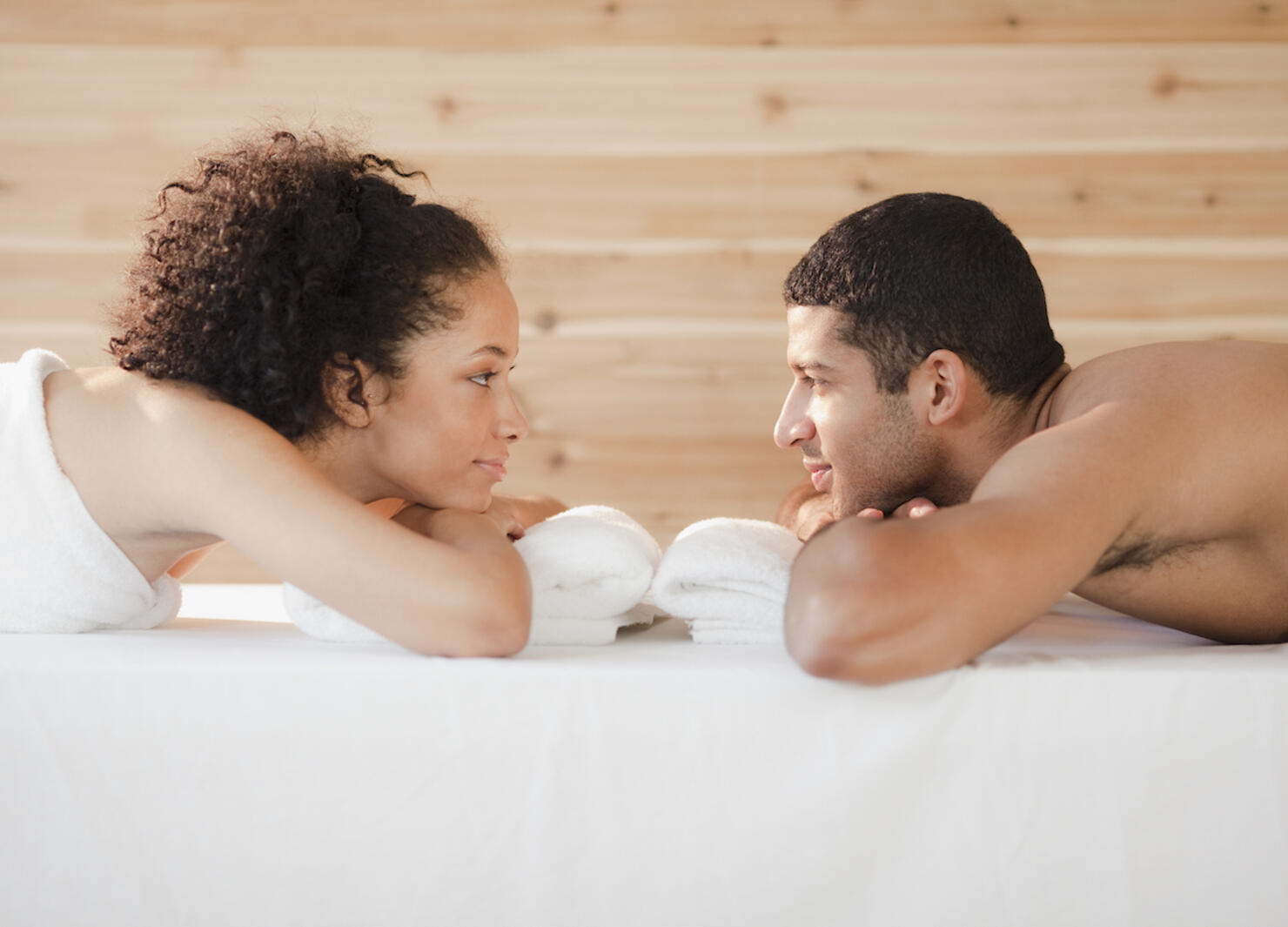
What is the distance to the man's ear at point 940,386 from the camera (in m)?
1.39

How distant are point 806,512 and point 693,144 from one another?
1121 millimetres

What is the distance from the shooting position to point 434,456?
4.42ft

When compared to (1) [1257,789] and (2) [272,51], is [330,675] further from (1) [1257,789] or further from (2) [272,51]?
(2) [272,51]

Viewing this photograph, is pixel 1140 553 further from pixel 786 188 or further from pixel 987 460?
pixel 786 188

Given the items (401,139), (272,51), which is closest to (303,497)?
(401,139)

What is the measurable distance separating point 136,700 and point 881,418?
91 cm

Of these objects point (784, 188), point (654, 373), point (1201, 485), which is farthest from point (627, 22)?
point (1201, 485)

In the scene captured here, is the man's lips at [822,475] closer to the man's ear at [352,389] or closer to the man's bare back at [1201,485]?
the man's bare back at [1201,485]

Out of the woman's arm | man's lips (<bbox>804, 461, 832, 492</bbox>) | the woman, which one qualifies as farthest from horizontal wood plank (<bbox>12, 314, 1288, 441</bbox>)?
the woman's arm

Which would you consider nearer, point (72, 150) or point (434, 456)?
point (434, 456)

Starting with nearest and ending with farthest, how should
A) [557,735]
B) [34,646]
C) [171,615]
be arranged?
[557,735] → [34,646] → [171,615]

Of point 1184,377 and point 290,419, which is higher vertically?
point 1184,377

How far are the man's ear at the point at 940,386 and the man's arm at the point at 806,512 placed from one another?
9.3 inches

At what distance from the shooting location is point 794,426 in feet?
4.83
